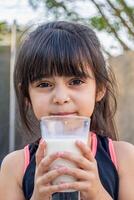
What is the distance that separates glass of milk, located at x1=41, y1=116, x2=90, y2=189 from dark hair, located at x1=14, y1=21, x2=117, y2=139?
1.05ft

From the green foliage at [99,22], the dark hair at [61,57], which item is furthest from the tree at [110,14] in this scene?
the dark hair at [61,57]

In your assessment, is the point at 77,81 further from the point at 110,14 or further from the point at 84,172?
the point at 110,14

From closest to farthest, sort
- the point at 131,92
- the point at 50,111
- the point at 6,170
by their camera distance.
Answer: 1. the point at 50,111
2. the point at 6,170
3. the point at 131,92

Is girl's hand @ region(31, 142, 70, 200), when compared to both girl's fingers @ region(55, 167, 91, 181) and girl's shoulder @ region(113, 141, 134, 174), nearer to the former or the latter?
girl's fingers @ region(55, 167, 91, 181)

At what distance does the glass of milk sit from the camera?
1.54m

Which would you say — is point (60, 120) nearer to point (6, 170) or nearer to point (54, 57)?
point (54, 57)

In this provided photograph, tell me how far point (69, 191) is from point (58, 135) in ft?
0.57

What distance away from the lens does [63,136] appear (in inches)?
61.3

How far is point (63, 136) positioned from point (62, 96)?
0.89 feet

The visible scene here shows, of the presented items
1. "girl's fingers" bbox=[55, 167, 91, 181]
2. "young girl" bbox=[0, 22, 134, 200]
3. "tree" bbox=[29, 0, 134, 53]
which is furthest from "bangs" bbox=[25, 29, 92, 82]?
"tree" bbox=[29, 0, 134, 53]

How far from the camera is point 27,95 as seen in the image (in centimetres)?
208

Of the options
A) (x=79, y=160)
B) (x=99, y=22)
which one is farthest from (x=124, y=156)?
(x=99, y=22)

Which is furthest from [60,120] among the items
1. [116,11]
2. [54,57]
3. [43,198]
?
[116,11]

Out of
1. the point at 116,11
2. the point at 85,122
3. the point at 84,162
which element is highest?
the point at 116,11
